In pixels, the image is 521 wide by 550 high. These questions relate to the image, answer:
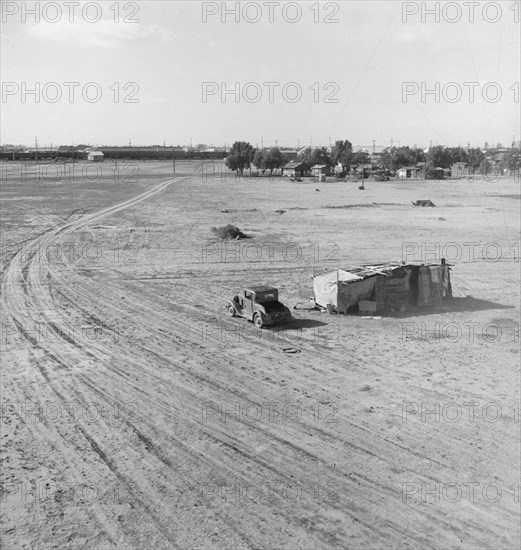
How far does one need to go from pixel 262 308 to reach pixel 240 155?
8084 centimetres

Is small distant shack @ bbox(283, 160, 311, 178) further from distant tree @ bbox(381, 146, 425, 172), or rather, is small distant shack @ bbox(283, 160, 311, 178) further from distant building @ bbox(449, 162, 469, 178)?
distant building @ bbox(449, 162, 469, 178)

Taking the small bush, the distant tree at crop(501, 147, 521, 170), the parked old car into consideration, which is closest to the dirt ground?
the parked old car

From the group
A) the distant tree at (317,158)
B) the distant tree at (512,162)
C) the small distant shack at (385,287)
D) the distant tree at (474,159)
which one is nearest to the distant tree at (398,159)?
the distant tree at (317,158)

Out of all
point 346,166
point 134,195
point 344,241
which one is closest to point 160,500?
point 344,241

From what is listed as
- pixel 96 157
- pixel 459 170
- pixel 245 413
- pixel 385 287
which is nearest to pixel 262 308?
pixel 385 287

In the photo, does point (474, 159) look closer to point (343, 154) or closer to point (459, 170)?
point (459, 170)

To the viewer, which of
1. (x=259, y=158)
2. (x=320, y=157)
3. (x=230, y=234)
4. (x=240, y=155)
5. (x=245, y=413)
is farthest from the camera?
(x=320, y=157)

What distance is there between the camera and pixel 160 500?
934 centimetres

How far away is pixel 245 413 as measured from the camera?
12414 millimetres

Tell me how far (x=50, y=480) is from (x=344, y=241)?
26.5m

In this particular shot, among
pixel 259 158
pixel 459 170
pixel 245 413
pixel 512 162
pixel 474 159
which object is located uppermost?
pixel 474 159

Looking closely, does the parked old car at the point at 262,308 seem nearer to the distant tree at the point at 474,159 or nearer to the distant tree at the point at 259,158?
the distant tree at the point at 259,158

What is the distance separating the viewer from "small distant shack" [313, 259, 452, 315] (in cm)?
2005

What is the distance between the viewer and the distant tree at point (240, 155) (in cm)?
9562
